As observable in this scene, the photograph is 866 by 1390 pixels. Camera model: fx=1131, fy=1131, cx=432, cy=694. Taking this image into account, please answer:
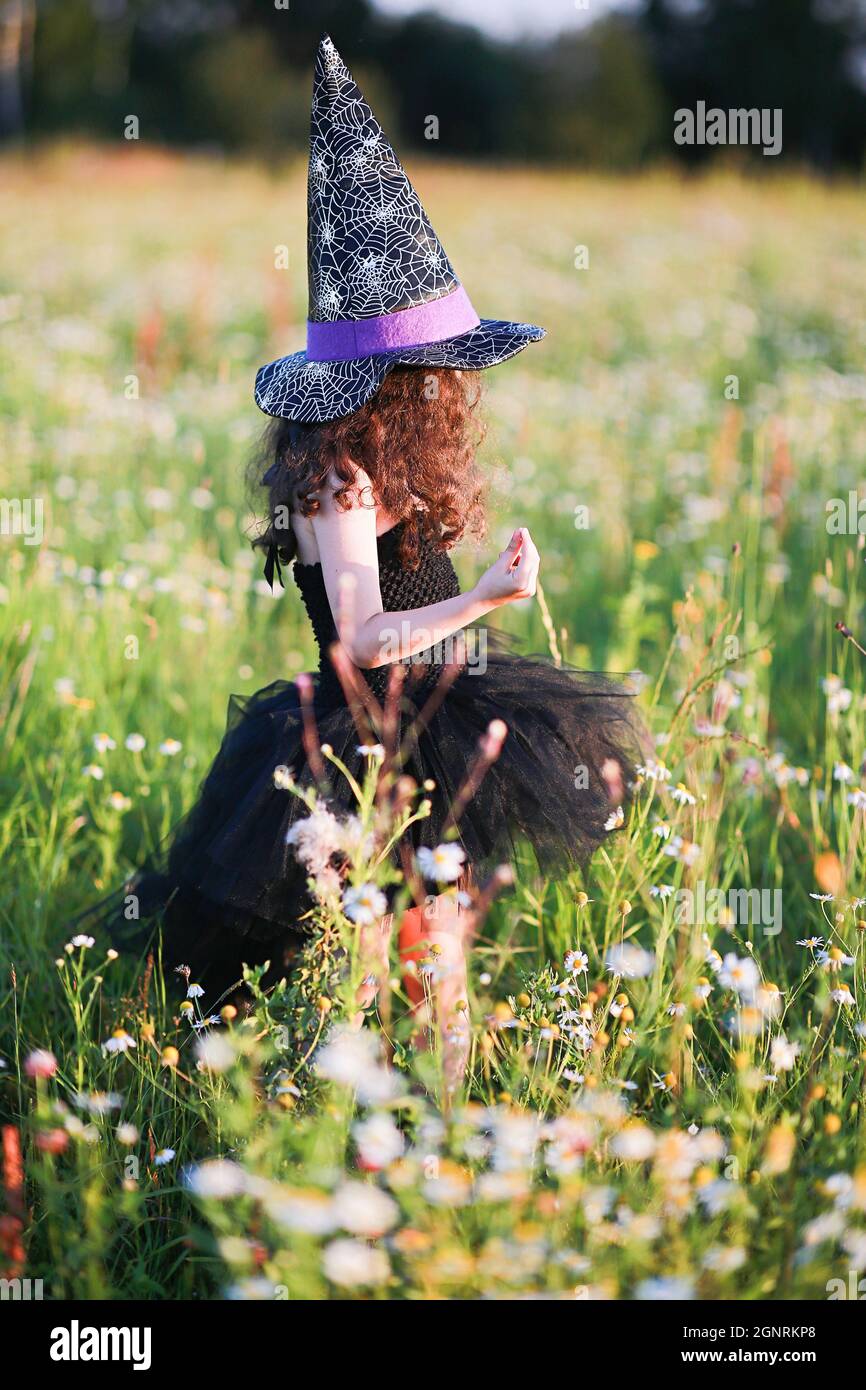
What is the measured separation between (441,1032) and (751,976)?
49 cm

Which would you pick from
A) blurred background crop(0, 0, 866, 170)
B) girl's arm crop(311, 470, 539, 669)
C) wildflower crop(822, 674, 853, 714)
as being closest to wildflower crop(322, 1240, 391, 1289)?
girl's arm crop(311, 470, 539, 669)

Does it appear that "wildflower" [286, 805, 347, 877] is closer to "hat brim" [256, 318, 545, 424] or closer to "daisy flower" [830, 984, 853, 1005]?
"hat brim" [256, 318, 545, 424]

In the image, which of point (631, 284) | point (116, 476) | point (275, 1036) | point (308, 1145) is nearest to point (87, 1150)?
point (275, 1036)

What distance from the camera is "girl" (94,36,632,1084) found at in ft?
6.22

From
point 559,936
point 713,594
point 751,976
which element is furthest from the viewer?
point 713,594

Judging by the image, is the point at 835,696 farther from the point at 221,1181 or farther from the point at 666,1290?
the point at 221,1181

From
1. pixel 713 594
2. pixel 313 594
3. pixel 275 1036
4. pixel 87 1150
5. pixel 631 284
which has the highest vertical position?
pixel 631 284

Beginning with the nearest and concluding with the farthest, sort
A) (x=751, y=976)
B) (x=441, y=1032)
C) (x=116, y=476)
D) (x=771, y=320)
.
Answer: (x=441, y=1032), (x=751, y=976), (x=116, y=476), (x=771, y=320)

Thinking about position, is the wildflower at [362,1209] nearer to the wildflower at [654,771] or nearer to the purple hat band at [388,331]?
the wildflower at [654,771]

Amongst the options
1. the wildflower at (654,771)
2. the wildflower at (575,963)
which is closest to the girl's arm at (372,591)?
the wildflower at (654,771)

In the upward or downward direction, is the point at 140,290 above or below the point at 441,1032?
above

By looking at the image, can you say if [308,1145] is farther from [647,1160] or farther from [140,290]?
[140,290]

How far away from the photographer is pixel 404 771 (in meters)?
2.04

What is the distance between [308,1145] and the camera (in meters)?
1.34
